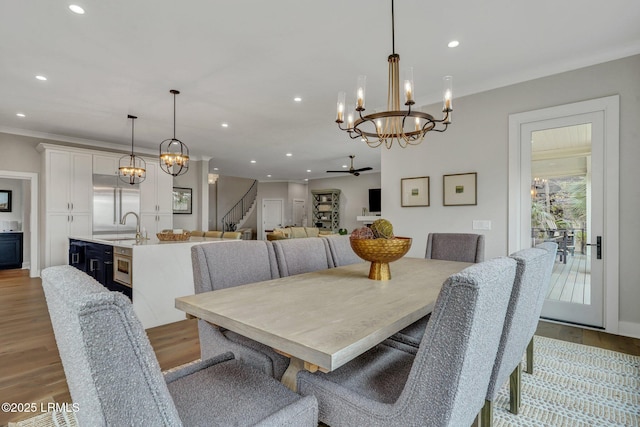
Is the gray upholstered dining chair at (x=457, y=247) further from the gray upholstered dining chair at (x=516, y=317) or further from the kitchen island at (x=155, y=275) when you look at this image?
the kitchen island at (x=155, y=275)

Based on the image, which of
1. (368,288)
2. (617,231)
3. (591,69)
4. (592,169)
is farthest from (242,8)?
(617,231)

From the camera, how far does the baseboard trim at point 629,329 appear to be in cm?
282

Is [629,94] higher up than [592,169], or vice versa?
[629,94]

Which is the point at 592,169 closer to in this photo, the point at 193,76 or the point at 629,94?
the point at 629,94

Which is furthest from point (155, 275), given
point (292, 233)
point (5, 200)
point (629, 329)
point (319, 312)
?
point (5, 200)

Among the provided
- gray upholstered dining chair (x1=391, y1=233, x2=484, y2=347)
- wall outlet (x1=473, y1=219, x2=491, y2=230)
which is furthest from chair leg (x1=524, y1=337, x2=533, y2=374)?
wall outlet (x1=473, y1=219, x2=491, y2=230)

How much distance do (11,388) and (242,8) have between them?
3.01 meters

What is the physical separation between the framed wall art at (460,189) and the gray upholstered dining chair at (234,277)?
259 cm

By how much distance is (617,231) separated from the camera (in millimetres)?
2885

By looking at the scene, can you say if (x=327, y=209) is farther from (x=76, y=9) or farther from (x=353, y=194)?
(x=76, y=9)

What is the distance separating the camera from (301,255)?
7.51ft

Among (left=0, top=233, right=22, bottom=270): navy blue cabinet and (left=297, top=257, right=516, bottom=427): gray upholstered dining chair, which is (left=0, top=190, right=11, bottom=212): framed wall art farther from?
(left=297, top=257, right=516, bottom=427): gray upholstered dining chair

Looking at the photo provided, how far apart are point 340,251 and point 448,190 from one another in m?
1.91

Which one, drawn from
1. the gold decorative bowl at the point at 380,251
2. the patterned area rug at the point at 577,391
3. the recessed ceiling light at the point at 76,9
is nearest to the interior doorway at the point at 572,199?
the patterned area rug at the point at 577,391
